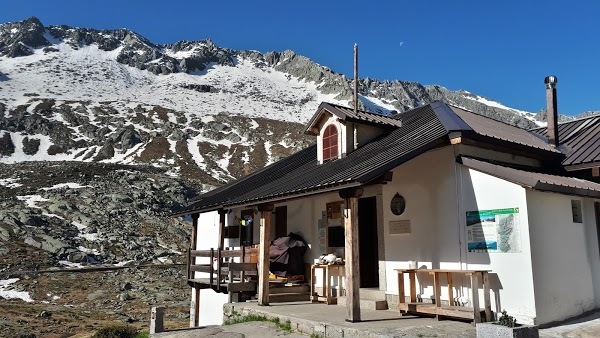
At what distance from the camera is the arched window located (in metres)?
13.6

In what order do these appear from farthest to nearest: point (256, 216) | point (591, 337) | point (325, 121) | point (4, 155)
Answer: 1. point (4, 155)
2. point (256, 216)
3. point (325, 121)
4. point (591, 337)

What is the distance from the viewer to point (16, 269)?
90.5 feet

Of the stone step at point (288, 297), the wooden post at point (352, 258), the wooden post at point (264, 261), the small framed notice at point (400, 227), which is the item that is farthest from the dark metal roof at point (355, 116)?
the stone step at point (288, 297)

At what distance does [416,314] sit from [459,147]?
3.54m

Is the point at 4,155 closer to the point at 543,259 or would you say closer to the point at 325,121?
the point at 325,121

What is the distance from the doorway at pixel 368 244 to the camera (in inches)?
470

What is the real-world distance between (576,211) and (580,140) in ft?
11.1

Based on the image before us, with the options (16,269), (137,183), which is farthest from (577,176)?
(137,183)

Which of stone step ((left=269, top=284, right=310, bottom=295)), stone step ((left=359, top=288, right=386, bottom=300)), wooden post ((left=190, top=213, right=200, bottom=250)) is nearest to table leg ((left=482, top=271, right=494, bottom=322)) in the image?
stone step ((left=359, top=288, right=386, bottom=300))

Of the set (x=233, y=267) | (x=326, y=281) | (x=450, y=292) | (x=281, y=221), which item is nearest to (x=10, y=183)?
(x=281, y=221)

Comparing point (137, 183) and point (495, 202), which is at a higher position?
point (137, 183)

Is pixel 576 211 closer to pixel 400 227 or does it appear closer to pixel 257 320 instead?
pixel 400 227

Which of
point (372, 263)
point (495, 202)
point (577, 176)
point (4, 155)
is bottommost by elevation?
point (372, 263)

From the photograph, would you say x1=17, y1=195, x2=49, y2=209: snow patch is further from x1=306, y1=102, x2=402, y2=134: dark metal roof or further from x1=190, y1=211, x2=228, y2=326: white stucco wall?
x1=306, y1=102, x2=402, y2=134: dark metal roof
